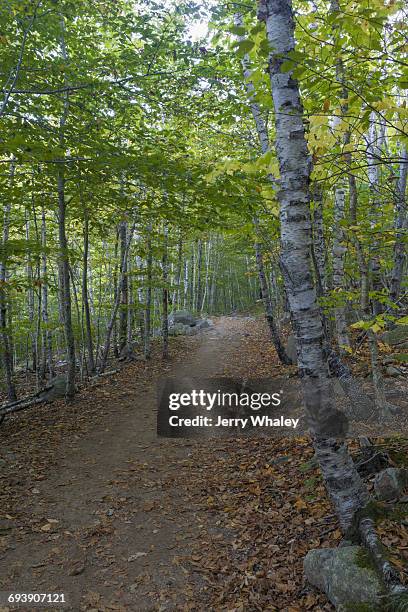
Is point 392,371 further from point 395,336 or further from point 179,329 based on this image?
point 179,329

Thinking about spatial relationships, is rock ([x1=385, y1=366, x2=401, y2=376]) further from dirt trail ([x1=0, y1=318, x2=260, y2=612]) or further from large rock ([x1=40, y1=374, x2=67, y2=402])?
large rock ([x1=40, y1=374, x2=67, y2=402])

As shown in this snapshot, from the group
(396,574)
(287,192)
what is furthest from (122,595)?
(287,192)

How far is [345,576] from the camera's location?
10.2 ft

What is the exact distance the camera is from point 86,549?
4.69 metres

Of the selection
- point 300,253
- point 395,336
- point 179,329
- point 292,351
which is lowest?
point 179,329

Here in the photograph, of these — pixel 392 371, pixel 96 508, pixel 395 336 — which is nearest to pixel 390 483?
pixel 392 371

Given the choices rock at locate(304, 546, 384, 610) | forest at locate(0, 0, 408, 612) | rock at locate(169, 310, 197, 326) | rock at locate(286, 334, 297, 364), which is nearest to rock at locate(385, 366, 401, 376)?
forest at locate(0, 0, 408, 612)

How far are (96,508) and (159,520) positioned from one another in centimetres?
100

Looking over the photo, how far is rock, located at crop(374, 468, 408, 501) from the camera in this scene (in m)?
3.96

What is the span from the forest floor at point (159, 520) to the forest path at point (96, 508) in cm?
2

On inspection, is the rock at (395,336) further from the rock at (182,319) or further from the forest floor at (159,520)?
the rock at (182,319)

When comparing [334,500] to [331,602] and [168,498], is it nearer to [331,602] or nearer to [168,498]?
[331,602]

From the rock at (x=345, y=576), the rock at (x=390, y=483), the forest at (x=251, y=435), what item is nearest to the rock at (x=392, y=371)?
the forest at (x=251, y=435)

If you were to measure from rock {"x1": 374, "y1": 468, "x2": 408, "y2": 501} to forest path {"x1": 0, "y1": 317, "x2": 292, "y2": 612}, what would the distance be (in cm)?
213
